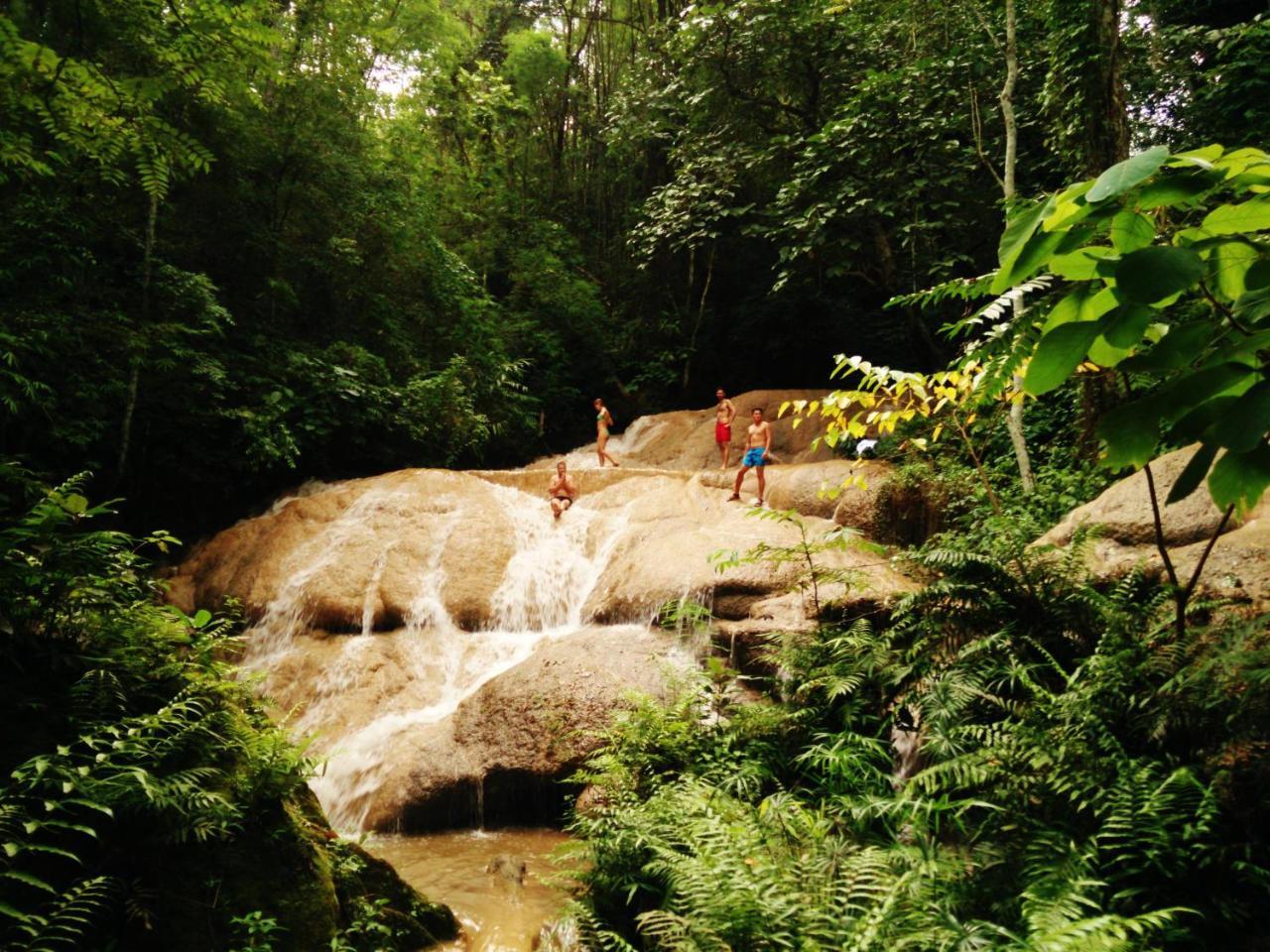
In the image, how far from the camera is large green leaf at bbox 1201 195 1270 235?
4.30ft

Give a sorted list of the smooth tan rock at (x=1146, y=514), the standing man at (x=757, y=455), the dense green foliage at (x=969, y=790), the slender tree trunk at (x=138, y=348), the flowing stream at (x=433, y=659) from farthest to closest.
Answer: the standing man at (x=757, y=455)
the slender tree trunk at (x=138, y=348)
the flowing stream at (x=433, y=659)
the smooth tan rock at (x=1146, y=514)
the dense green foliage at (x=969, y=790)

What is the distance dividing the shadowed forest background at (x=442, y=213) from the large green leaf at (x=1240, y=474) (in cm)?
683

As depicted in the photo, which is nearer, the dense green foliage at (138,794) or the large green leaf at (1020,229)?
the large green leaf at (1020,229)

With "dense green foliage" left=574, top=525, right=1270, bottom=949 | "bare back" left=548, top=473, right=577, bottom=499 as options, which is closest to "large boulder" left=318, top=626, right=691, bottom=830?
"dense green foliage" left=574, top=525, right=1270, bottom=949

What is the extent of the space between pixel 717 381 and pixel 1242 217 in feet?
63.2

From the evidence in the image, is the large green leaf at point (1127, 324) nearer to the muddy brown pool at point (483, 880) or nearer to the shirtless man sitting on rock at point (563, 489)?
the muddy brown pool at point (483, 880)

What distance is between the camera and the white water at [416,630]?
735cm

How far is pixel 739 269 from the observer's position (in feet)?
64.6

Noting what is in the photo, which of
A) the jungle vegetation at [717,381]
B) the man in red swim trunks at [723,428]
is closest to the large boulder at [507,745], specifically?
the jungle vegetation at [717,381]

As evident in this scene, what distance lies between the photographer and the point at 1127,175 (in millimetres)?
1208

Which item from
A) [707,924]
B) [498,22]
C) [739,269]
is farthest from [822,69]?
[498,22]

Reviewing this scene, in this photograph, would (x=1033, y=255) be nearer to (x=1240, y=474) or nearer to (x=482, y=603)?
(x=1240, y=474)

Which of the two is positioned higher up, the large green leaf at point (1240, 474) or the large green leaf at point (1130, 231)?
the large green leaf at point (1130, 231)

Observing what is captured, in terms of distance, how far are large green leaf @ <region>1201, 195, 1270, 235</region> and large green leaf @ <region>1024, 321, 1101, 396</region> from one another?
1.11 ft
